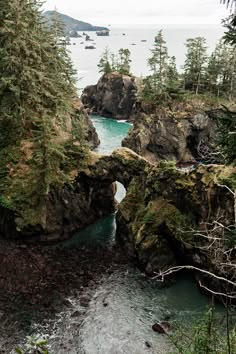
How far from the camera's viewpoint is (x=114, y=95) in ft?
298

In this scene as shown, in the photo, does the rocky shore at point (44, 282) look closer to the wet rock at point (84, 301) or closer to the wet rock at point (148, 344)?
the wet rock at point (84, 301)

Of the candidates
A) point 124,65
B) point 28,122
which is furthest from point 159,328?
point 124,65

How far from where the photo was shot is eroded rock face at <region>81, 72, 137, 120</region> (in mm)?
89750

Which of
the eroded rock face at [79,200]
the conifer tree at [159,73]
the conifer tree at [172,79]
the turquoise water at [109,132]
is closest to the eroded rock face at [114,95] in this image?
the turquoise water at [109,132]

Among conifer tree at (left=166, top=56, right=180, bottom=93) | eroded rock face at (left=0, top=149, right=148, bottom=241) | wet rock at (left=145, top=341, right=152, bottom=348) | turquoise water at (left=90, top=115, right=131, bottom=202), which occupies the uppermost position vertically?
conifer tree at (left=166, top=56, right=180, bottom=93)

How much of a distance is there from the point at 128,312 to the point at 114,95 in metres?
69.3

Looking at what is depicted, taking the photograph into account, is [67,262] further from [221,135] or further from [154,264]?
[221,135]

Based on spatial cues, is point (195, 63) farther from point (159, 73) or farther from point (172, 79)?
point (159, 73)

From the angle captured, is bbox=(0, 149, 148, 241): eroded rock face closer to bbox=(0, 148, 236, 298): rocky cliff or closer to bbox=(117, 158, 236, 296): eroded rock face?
bbox=(0, 148, 236, 298): rocky cliff

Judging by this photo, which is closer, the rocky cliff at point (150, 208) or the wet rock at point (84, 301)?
the wet rock at point (84, 301)

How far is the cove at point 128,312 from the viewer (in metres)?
24.5

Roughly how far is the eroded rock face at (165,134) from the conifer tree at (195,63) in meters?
7.32

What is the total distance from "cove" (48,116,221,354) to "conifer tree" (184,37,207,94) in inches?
1756

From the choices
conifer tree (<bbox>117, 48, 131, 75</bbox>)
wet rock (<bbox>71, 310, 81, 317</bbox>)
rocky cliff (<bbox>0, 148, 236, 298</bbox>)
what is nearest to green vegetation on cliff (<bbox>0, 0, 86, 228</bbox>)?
rocky cliff (<bbox>0, 148, 236, 298</bbox>)
